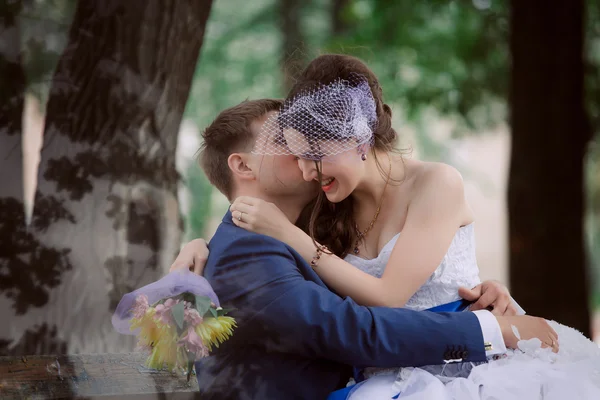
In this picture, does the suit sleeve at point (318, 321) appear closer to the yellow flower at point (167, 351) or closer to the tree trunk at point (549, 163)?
the yellow flower at point (167, 351)

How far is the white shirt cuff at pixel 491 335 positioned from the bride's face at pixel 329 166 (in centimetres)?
54

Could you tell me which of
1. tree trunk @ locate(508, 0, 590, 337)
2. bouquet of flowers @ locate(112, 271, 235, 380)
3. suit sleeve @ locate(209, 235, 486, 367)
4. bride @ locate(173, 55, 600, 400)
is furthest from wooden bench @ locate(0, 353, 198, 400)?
tree trunk @ locate(508, 0, 590, 337)

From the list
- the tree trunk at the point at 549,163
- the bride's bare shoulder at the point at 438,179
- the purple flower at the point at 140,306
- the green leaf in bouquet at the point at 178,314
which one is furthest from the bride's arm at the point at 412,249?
the tree trunk at the point at 549,163

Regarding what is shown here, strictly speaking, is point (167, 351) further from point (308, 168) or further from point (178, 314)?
point (308, 168)

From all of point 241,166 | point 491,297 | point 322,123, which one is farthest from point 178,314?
point 491,297

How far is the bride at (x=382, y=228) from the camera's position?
2.08 m

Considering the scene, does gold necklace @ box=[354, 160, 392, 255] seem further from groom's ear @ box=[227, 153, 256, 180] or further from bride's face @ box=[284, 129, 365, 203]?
groom's ear @ box=[227, 153, 256, 180]

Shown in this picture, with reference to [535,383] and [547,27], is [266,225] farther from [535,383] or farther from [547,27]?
[547,27]

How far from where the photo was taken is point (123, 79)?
317cm

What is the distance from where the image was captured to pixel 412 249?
7.41 ft

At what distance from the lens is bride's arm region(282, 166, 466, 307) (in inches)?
86.4

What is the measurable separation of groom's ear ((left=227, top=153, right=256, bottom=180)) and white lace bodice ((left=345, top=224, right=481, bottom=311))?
423 millimetres

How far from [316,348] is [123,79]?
1.61 meters

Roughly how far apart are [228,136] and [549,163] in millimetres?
3691
